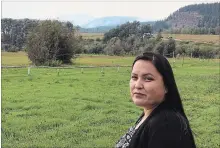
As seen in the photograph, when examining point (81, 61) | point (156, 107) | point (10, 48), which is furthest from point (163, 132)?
point (10, 48)

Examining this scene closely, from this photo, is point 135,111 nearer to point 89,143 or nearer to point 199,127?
point 199,127

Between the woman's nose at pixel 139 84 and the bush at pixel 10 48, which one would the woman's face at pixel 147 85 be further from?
the bush at pixel 10 48

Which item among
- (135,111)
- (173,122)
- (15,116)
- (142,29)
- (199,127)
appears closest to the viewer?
(173,122)

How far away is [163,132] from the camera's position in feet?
5.90

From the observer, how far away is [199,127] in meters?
9.38

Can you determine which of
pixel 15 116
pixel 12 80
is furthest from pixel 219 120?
pixel 12 80

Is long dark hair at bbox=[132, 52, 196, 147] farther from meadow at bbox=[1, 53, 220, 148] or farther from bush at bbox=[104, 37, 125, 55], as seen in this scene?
bush at bbox=[104, 37, 125, 55]

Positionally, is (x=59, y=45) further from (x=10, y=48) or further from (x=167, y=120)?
(x=167, y=120)

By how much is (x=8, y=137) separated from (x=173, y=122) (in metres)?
6.63

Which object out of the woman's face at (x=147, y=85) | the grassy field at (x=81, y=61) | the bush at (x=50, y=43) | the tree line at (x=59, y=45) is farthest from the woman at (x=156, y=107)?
the bush at (x=50, y=43)

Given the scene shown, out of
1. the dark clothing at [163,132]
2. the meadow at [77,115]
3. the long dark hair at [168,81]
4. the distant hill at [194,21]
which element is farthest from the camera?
the distant hill at [194,21]

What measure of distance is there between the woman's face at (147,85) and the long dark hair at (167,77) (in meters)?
0.02

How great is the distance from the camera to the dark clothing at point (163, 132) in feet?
5.86

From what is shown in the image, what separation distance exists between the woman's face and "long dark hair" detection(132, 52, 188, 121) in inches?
0.9
